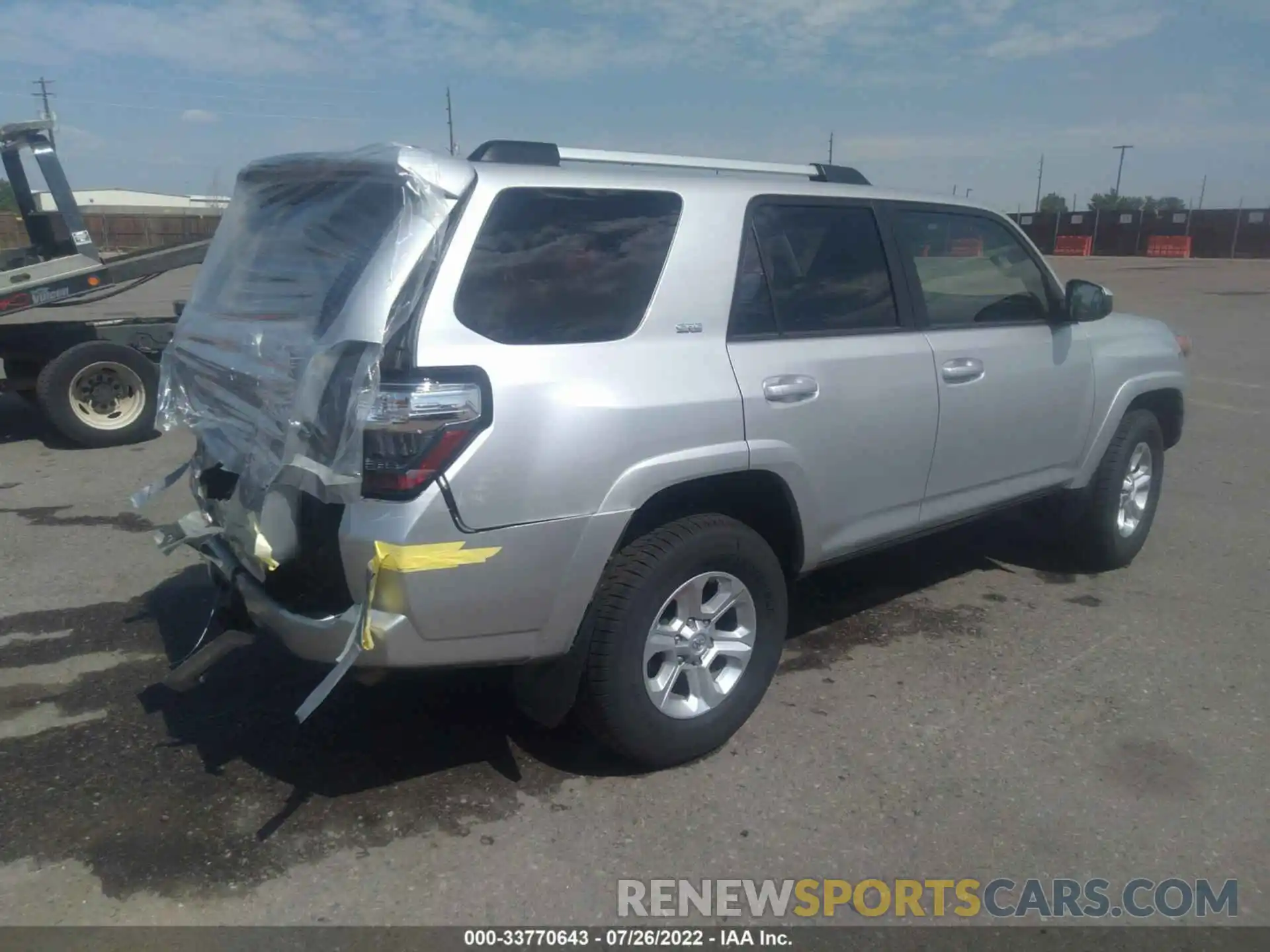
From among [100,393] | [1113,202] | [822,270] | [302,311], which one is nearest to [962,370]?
[822,270]

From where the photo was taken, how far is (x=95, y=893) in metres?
2.93

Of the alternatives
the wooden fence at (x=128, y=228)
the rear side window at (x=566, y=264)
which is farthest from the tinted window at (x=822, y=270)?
the wooden fence at (x=128, y=228)

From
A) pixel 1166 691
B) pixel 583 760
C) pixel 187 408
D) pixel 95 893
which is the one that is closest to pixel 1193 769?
pixel 1166 691

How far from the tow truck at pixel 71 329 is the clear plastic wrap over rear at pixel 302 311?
16.5 feet

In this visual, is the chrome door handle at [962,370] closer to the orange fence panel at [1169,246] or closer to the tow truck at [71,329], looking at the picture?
the tow truck at [71,329]

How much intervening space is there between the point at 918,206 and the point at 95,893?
3805 mm

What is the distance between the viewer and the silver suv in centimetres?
290

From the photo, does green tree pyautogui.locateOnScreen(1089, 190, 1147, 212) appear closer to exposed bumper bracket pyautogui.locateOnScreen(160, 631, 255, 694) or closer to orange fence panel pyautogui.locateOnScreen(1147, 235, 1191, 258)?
orange fence panel pyautogui.locateOnScreen(1147, 235, 1191, 258)

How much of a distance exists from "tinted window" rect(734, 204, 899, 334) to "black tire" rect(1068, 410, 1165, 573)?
178 cm

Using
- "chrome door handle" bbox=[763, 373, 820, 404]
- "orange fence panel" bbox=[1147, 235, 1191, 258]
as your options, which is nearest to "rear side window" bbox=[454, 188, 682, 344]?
"chrome door handle" bbox=[763, 373, 820, 404]

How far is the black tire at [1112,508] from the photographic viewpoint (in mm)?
5277

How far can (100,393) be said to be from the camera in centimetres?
872

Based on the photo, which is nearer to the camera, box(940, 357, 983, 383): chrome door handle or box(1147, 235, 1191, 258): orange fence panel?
box(940, 357, 983, 383): chrome door handle

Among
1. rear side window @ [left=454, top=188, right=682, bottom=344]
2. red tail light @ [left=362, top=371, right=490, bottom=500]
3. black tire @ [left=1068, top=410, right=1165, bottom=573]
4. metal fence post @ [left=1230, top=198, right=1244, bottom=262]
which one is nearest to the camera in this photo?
red tail light @ [left=362, top=371, right=490, bottom=500]
